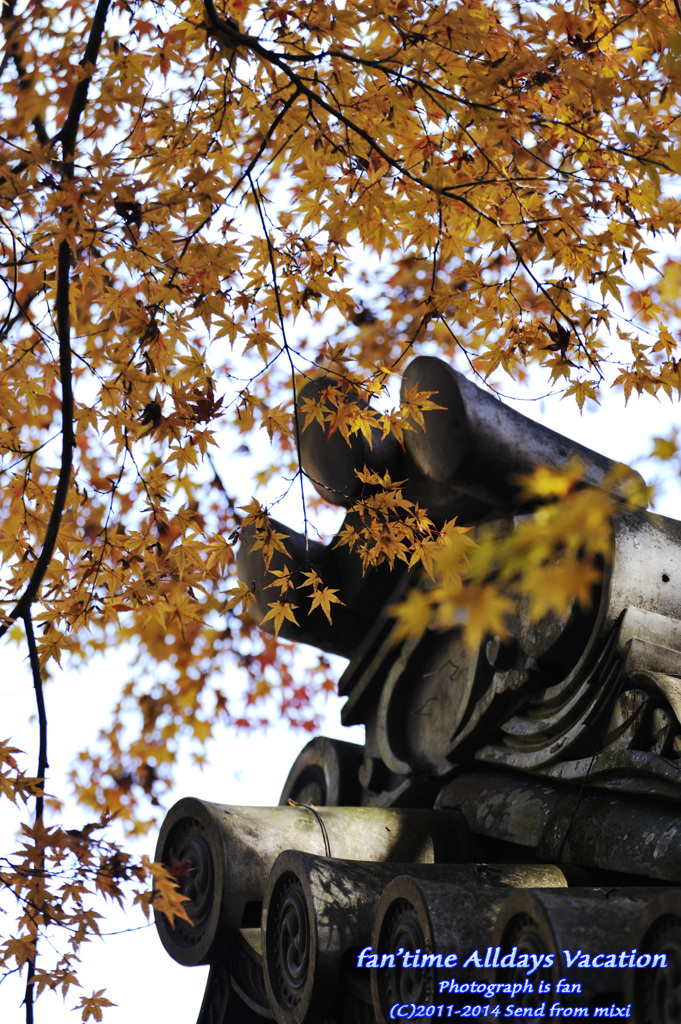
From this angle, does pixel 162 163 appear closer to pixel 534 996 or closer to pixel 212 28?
pixel 212 28

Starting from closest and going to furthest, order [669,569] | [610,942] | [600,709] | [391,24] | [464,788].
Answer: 1. [610,942]
2. [391,24]
3. [600,709]
4. [669,569]
5. [464,788]

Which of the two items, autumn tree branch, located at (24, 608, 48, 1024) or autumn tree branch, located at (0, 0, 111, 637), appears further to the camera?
autumn tree branch, located at (24, 608, 48, 1024)

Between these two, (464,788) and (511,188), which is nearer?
(511,188)

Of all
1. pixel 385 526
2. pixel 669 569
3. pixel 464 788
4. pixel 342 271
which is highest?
pixel 342 271

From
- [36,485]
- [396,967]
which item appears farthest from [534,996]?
[36,485]

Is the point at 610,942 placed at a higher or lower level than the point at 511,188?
lower

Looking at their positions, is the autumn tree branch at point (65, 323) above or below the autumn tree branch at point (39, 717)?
above

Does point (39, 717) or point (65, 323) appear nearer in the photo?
point (65, 323)

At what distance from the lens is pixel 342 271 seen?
389cm

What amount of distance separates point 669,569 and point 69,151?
2.62 meters

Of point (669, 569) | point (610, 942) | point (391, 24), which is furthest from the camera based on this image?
point (669, 569)

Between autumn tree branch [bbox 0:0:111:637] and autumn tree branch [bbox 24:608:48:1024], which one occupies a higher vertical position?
autumn tree branch [bbox 0:0:111:637]

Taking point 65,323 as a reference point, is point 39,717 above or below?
below

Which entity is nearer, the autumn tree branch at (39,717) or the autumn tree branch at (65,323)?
the autumn tree branch at (65,323)
